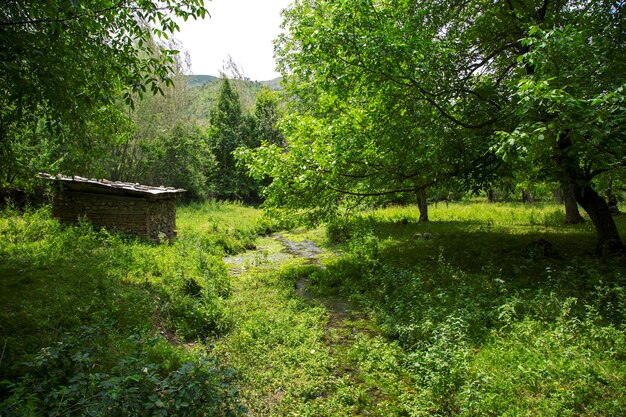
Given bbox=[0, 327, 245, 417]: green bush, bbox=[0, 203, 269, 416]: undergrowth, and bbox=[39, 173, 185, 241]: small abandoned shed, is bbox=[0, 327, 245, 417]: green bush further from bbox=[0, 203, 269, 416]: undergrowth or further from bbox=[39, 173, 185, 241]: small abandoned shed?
bbox=[39, 173, 185, 241]: small abandoned shed

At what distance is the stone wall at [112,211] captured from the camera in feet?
40.4

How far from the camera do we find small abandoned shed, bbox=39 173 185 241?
40.0 feet

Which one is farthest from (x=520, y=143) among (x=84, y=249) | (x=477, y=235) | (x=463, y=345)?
(x=84, y=249)

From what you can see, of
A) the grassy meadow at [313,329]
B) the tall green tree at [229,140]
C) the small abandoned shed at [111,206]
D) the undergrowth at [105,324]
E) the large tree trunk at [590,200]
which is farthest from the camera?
the tall green tree at [229,140]

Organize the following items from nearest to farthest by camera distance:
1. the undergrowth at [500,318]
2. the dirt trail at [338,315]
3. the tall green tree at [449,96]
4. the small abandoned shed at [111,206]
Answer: the undergrowth at [500,318]
the tall green tree at [449,96]
the dirt trail at [338,315]
the small abandoned shed at [111,206]

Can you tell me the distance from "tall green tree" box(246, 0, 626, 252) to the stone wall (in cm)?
472

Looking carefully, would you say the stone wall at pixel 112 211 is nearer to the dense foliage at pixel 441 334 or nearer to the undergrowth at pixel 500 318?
the dense foliage at pixel 441 334

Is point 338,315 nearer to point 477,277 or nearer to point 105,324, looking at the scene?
point 477,277

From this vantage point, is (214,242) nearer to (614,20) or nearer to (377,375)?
(377,375)

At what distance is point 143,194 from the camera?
1220cm

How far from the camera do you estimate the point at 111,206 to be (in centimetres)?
1241

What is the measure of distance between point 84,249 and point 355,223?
894 cm

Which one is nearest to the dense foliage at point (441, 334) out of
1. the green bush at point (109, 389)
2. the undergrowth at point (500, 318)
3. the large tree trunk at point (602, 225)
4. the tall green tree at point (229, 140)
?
the undergrowth at point (500, 318)

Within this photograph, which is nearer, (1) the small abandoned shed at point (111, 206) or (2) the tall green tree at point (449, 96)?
(2) the tall green tree at point (449, 96)
